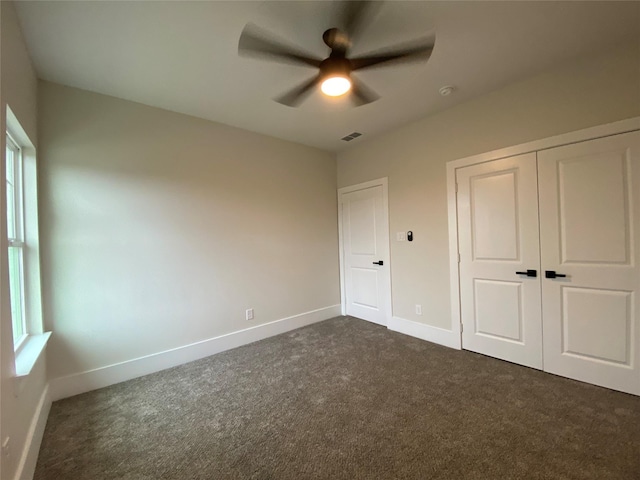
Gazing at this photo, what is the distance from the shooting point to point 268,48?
151 centimetres

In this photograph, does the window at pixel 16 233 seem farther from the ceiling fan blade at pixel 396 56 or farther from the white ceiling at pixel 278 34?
the ceiling fan blade at pixel 396 56

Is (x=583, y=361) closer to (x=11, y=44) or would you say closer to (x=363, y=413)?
(x=363, y=413)

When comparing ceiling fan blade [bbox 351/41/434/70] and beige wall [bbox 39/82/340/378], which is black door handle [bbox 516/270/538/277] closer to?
ceiling fan blade [bbox 351/41/434/70]

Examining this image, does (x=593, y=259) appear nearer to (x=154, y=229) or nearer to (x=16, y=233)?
(x=154, y=229)

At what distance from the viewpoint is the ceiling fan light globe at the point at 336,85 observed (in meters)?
1.68

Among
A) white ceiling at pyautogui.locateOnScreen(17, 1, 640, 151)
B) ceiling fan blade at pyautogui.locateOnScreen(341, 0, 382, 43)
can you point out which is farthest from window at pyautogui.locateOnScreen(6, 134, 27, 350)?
ceiling fan blade at pyautogui.locateOnScreen(341, 0, 382, 43)

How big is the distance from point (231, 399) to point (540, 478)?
78.8 inches

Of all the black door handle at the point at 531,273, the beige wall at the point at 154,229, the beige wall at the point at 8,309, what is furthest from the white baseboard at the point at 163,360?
the black door handle at the point at 531,273

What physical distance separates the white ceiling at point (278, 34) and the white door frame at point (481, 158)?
60 cm

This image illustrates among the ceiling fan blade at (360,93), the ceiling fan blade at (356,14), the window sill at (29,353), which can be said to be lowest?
the window sill at (29,353)

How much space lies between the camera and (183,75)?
2.23 m

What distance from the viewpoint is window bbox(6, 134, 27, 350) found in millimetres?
1911

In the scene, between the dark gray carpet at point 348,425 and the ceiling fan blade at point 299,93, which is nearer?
the dark gray carpet at point 348,425

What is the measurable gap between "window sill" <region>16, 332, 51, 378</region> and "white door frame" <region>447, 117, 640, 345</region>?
3.45 meters
